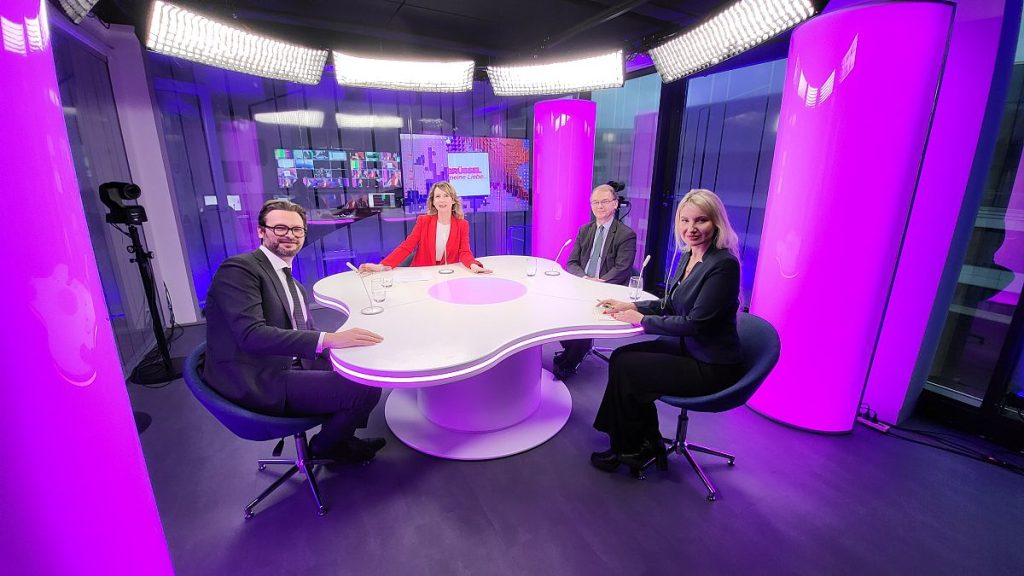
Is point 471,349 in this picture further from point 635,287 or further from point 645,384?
point 635,287

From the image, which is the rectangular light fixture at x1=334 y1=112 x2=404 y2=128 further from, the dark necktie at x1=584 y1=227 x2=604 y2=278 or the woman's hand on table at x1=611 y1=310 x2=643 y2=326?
the woman's hand on table at x1=611 y1=310 x2=643 y2=326

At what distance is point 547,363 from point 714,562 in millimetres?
2054

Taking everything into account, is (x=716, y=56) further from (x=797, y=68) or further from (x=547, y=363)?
(x=547, y=363)

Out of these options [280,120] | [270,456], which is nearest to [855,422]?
[270,456]

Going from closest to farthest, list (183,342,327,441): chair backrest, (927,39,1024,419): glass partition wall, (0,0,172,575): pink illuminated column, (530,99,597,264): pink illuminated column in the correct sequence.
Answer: (0,0,172,575): pink illuminated column
(183,342,327,441): chair backrest
(927,39,1024,419): glass partition wall
(530,99,597,264): pink illuminated column

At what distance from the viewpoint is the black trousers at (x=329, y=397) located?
6.22ft

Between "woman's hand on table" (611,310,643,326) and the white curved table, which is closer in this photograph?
the white curved table

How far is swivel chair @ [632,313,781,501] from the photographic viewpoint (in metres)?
1.86

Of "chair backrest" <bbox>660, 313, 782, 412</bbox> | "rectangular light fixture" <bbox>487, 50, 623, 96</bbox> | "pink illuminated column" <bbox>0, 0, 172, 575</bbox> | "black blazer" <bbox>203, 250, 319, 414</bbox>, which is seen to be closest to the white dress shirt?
"rectangular light fixture" <bbox>487, 50, 623, 96</bbox>

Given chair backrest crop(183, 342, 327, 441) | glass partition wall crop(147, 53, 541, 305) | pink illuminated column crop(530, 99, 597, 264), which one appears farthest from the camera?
pink illuminated column crop(530, 99, 597, 264)

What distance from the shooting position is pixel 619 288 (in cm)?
271

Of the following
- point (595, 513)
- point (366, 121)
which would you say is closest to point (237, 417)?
point (595, 513)

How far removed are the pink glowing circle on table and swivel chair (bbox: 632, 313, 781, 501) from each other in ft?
3.50

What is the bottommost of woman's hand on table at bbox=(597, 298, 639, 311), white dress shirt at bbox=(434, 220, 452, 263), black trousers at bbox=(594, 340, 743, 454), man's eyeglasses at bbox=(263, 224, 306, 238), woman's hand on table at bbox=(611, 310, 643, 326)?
black trousers at bbox=(594, 340, 743, 454)
